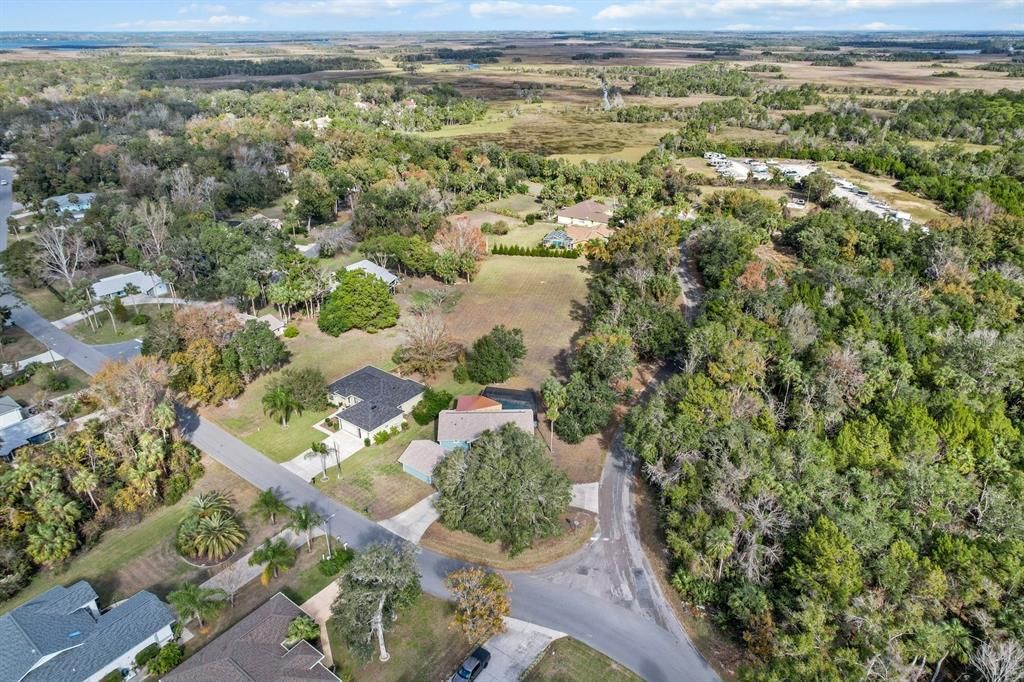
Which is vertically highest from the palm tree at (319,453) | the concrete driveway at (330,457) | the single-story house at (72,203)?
the single-story house at (72,203)

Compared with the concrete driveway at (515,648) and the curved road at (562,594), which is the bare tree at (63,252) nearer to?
the curved road at (562,594)

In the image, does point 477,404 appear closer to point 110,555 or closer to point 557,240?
point 110,555

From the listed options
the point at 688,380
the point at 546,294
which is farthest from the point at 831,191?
→ the point at 688,380

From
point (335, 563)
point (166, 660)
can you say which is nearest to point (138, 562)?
point (166, 660)

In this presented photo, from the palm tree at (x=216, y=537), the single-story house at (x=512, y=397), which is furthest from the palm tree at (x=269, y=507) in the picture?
the single-story house at (x=512, y=397)

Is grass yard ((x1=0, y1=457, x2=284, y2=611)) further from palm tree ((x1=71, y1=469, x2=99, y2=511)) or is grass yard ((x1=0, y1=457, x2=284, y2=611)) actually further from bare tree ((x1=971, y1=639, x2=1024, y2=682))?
bare tree ((x1=971, y1=639, x2=1024, y2=682))

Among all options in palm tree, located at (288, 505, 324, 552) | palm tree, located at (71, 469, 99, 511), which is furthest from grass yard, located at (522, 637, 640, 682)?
palm tree, located at (71, 469, 99, 511)
